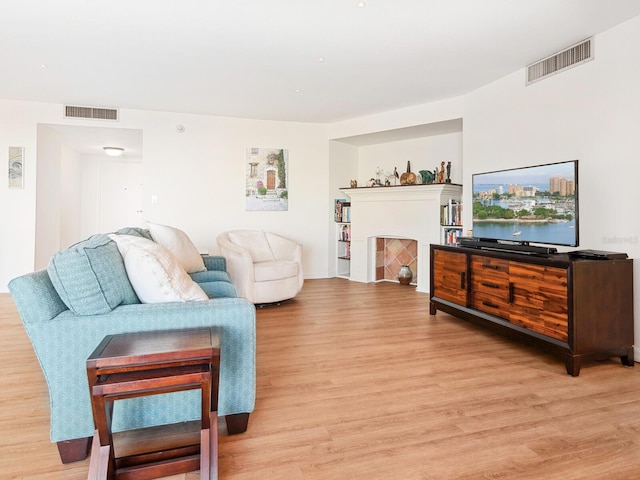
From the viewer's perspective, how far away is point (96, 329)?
164 cm

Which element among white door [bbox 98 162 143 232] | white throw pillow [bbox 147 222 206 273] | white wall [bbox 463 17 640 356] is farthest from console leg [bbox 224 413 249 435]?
white door [bbox 98 162 143 232]

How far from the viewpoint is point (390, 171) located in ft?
21.1

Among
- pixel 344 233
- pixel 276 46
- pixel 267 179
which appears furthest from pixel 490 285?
pixel 267 179

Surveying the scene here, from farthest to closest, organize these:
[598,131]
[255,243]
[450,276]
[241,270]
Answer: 1. [255,243]
2. [241,270]
3. [450,276]
4. [598,131]

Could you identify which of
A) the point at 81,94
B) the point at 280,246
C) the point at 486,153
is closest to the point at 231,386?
the point at 280,246

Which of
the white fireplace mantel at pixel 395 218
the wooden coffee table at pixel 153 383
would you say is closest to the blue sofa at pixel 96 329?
the wooden coffee table at pixel 153 383

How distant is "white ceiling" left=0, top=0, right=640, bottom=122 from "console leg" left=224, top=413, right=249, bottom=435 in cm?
264

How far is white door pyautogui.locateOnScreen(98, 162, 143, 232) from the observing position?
26.3 ft

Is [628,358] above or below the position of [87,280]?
below

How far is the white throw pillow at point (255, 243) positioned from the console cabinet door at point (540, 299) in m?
2.93

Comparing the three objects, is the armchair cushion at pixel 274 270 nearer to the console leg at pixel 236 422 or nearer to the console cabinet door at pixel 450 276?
the console cabinet door at pixel 450 276

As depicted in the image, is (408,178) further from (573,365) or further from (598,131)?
(573,365)

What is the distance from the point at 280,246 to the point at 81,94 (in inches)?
121

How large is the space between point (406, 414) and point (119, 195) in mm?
7824
